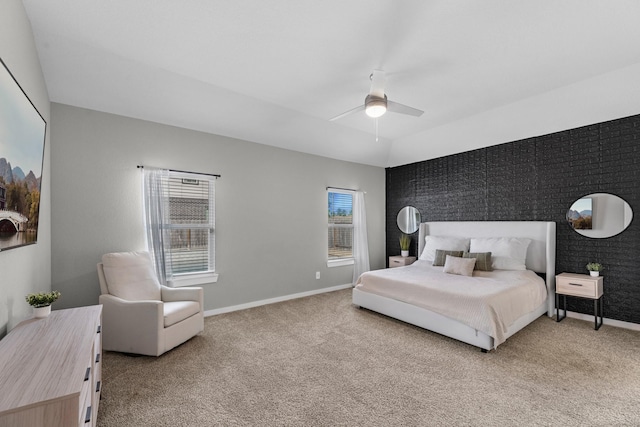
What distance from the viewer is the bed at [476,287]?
9.93ft

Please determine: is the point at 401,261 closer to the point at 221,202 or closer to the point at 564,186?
the point at 564,186

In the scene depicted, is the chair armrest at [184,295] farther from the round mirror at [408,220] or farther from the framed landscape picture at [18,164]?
the round mirror at [408,220]

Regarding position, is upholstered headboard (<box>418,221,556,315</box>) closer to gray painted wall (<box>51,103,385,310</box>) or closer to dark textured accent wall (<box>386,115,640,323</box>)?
dark textured accent wall (<box>386,115,640,323</box>)

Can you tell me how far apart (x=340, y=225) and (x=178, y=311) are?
3.45m

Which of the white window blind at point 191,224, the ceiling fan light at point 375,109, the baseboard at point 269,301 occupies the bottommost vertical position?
the baseboard at point 269,301

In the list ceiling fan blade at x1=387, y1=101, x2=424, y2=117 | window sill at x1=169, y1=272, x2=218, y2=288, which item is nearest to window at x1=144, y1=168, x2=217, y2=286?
window sill at x1=169, y1=272, x2=218, y2=288

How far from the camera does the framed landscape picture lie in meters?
1.51

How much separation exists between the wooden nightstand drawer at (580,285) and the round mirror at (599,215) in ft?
2.00

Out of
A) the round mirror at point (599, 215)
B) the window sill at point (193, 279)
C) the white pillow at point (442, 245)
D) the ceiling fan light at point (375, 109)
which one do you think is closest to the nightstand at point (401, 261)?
the white pillow at point (442, 245)

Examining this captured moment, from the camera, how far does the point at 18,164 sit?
1719mm

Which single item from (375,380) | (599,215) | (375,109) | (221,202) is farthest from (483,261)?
(221,202)

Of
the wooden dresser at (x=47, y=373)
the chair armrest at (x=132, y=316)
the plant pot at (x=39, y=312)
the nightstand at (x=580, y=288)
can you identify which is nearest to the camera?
the wooden dresser at (x=47, y=373)

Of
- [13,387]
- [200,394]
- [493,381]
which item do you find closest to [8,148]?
[13,387]

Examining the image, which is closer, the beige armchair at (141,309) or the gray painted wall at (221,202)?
the beige armchair at (141,309)
